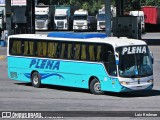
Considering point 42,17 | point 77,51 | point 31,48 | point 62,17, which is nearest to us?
point 77,51

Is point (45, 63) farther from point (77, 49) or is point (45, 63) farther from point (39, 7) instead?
point (39, 7)

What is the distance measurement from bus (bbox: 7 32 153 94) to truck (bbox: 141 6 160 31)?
60.6 meters

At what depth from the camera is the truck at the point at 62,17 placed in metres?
87.6

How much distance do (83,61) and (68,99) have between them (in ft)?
9.50

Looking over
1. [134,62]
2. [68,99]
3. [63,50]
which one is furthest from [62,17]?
[68,99]

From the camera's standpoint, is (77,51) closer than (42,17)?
Yes

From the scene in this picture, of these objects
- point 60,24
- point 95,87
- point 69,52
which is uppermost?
point 69,52

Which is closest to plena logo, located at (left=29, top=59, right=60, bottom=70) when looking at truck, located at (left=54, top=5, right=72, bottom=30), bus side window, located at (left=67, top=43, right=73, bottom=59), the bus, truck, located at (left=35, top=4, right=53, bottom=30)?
the bus

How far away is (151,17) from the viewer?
89.2 m

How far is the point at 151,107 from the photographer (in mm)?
20281

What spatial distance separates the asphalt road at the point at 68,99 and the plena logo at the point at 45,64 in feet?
3.22

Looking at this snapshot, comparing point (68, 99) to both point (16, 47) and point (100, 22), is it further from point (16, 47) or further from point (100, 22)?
point (100, 22)

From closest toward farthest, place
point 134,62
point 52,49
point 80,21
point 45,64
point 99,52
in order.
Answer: point 134,62
point 99,52
point 52,49
point 45,64
point 80,21

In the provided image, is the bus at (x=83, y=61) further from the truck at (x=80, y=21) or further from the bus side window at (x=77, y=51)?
the truck at (x=80, y=21)
